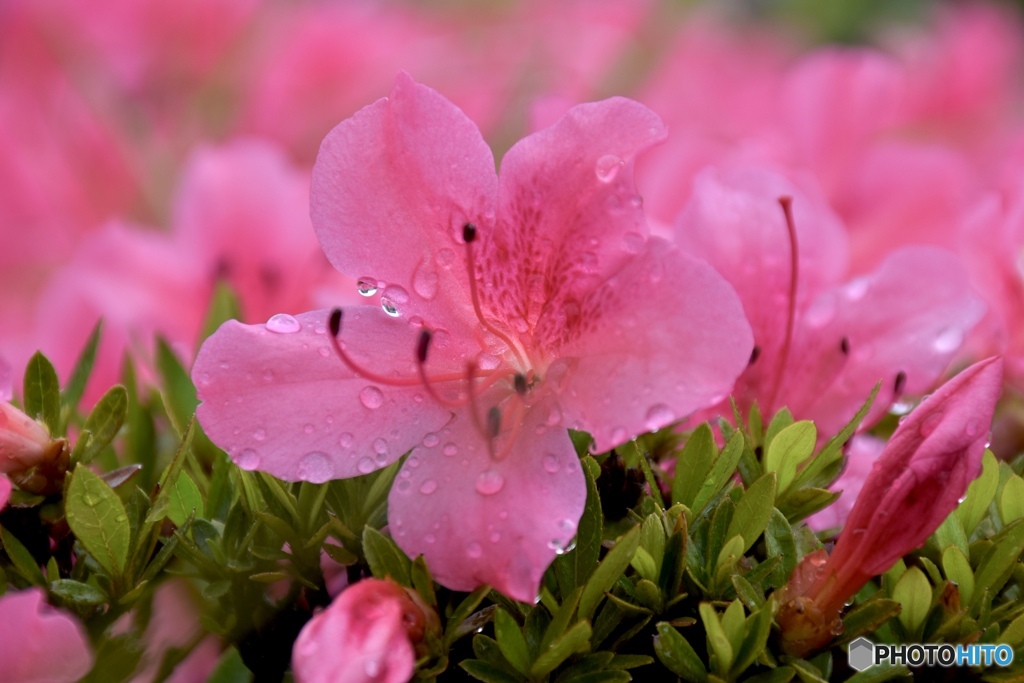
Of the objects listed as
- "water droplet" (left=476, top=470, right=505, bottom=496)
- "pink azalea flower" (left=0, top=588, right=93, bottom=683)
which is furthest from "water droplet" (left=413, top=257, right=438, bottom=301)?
"pink azalea flower" (left=0, top=588, right=93, bottom=683)

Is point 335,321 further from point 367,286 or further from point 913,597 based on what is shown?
point 913,597

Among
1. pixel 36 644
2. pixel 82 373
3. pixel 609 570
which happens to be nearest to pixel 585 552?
pixel 609 570

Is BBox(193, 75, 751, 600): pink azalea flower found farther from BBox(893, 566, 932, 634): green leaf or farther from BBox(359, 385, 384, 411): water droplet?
BBox(893, 566, 932, 634): green leaf

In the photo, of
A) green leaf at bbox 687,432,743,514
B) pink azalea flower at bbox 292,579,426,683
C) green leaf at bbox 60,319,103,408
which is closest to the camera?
pink azalea flower at bbox 292,579,426,683

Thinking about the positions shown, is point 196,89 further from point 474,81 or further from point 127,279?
point 127,279

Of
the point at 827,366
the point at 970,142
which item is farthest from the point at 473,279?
the point at 970,142

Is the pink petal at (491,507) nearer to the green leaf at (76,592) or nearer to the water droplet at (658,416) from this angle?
the water droplet at (658,416)
